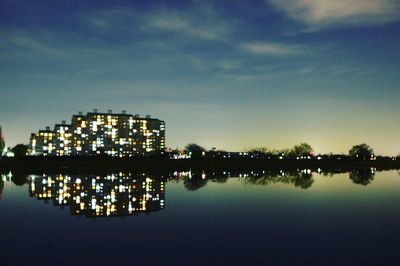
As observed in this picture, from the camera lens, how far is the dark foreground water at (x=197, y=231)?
616 inches

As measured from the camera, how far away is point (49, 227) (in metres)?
22.3

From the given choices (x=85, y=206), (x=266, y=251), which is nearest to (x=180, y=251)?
(x=266, y=251)

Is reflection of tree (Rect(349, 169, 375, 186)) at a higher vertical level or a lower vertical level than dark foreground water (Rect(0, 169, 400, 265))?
higher

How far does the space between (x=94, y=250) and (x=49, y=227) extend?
6695 millimetres

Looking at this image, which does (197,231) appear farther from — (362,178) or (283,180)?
(362,178)

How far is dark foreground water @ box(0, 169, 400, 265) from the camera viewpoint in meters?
15.6

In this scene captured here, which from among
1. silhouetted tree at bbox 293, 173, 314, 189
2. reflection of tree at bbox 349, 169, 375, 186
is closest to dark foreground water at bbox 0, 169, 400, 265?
silhouetted tree at bbox 293, 173, 314, 189

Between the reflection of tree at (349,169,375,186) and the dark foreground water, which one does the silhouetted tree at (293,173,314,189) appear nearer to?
the reflection of tree at (349,169,375,186)

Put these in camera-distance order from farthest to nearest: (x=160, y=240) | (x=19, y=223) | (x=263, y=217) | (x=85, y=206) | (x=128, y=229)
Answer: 1. (x=85, y=206)
2. (x=263, y=217)
3. (x=19, y=223)
4. (x=128, y=229)
5. (x=160, y=240)

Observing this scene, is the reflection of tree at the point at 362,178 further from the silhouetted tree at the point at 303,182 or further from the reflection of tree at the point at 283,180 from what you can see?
the reflection of tree at the point at 283,180

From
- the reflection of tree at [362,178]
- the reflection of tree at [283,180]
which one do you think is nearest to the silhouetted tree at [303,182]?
the reflection of tree at [283,180]

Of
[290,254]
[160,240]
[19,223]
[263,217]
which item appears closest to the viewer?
[290,254]

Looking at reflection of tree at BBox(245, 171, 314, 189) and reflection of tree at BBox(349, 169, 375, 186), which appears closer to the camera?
reflection of tree at BBox(245, 171, 314, 189)

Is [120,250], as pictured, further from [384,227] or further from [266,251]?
[384,227]
